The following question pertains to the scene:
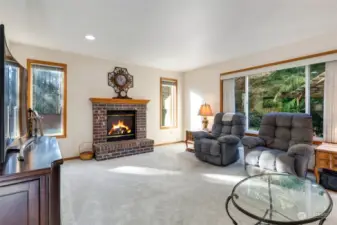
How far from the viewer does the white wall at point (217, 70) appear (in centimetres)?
332

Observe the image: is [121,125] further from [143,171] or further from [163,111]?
[143,171]

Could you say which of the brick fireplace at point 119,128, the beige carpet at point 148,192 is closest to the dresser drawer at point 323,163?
the beige carpet at point 148,192

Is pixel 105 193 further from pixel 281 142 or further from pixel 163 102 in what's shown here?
pixel 163 102

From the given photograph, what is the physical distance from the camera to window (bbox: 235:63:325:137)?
135 inches

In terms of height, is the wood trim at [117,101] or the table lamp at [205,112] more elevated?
the wood trim at [117,101]

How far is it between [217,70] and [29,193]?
4.76 metres

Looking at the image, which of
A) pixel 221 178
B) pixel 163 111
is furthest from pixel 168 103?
pixel 221 178

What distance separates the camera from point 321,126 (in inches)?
133

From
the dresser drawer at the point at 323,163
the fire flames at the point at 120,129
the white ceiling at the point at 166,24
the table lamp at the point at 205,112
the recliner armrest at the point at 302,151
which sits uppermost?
the white ceiling at the point at 166,24

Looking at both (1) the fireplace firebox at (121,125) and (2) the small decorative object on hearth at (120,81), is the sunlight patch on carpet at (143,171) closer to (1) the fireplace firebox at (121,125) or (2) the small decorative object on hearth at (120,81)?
(1) the fireplace firebox at (121,125)

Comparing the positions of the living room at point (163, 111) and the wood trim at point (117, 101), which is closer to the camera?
the living room at point (163, 111)

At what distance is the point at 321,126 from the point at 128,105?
402 cm

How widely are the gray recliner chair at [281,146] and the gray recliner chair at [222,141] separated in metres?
0.46

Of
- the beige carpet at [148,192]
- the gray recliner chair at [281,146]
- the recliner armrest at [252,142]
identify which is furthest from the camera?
the recliner armrest at [252,142]
